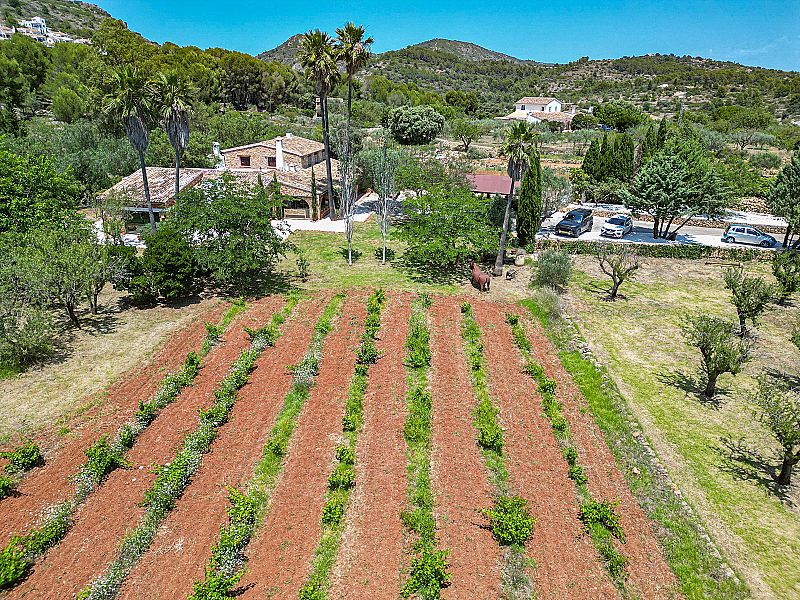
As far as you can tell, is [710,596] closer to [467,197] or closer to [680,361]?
[680,361]

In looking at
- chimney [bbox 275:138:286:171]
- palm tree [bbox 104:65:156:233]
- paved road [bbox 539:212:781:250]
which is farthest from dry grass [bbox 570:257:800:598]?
chimney [bbox 275:138:286:171]

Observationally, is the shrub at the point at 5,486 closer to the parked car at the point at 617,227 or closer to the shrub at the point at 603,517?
the shrub at the point at 603,517

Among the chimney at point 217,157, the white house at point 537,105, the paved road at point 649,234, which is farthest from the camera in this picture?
the white house at point 537,105

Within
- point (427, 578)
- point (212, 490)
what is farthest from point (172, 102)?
point (427, 578)

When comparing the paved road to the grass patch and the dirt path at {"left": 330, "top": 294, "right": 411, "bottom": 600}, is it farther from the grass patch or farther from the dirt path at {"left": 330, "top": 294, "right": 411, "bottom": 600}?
the dirt path at {"left": 330, "top": 294, "right": 411, "bottom": 600}

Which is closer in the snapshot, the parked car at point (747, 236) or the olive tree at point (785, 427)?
the olive tree at point (785, 427)

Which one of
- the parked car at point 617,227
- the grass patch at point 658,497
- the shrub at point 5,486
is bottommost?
the grass patch at point 658,497

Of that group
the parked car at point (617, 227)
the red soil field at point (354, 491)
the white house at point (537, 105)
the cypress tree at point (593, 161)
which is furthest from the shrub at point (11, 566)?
the white house at point (537, 105)
